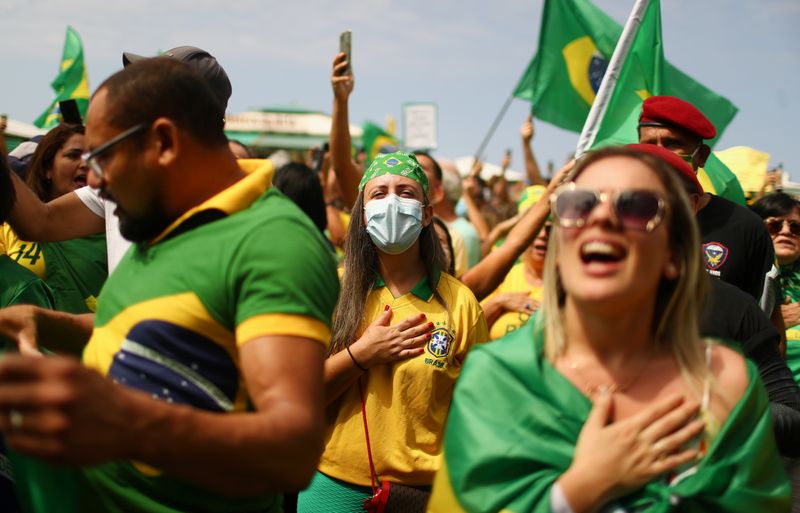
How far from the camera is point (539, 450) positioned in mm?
2033

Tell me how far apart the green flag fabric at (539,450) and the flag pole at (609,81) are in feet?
9.65

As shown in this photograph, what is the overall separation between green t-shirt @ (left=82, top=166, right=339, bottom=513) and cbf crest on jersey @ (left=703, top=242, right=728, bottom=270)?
236cm

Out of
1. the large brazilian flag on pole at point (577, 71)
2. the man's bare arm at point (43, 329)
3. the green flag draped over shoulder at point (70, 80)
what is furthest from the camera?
the green flag draped over shoulder at point (70, 80)

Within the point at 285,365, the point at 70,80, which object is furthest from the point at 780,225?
the point at 70,80

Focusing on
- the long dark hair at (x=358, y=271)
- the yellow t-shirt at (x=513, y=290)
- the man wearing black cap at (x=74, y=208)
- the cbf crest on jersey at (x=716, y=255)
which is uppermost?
the man wearing black cap at (x=74, y=208)

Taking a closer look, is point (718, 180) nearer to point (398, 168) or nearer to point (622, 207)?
point (398, 168)

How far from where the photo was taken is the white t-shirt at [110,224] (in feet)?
9.77

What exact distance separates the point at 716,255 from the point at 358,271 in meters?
1.65

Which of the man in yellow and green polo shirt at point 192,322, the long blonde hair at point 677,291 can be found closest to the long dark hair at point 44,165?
the man in yellow and green polo shirt at point 192,322

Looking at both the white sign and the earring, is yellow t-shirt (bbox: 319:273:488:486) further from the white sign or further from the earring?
the white sign

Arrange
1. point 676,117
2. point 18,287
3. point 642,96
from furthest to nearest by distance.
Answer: point 642,96, point 676,117, point 18,287

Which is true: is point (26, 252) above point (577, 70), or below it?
below

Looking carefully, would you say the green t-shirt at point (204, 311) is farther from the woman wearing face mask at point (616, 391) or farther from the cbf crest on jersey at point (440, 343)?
the cbf crest on jersey at point (440, 343)

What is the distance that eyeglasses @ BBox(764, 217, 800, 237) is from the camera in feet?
17.6
